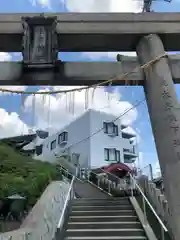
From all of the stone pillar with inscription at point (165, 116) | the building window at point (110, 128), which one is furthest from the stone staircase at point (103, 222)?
the building window at point (110, 128)

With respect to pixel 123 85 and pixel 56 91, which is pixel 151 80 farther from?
pixel 56 91

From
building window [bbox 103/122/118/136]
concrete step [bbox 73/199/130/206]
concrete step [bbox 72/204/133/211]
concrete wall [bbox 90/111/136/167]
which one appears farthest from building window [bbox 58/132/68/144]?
concrete step [bbox 72/204/133/211]

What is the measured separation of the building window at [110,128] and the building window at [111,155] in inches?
70.3

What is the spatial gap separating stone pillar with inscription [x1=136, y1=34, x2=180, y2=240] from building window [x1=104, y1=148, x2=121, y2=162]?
23.1 meters

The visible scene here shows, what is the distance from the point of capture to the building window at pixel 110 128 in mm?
29272

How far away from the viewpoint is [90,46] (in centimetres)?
569

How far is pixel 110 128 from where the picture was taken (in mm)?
29750

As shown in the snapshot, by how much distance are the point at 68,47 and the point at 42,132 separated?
3487cm

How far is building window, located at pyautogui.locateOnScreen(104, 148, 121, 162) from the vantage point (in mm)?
28234

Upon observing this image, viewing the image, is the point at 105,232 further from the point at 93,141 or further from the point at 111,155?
the point at 111,155

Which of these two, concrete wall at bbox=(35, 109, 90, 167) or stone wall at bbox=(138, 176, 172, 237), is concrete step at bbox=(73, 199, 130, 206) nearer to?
stone wall at bbox=(138, 176, 172, 237)

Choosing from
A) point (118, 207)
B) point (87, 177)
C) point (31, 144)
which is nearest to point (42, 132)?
point (31, 144)

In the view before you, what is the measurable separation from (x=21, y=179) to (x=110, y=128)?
21615 millimetres

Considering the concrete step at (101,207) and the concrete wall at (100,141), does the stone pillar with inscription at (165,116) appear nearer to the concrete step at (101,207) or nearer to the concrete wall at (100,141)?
the concrete step at (101,207)
